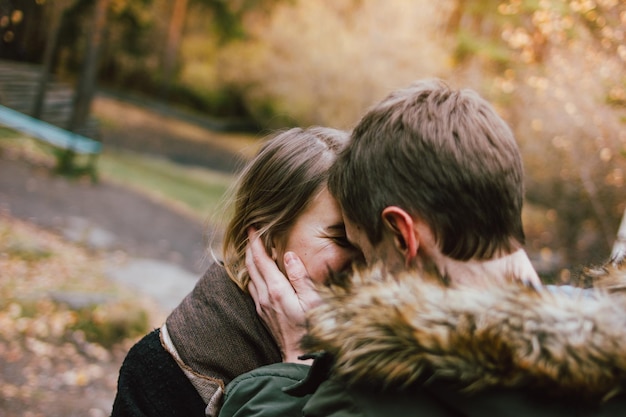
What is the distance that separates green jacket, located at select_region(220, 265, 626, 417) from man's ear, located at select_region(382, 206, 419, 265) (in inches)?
5.3

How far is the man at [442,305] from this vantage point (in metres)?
1.28

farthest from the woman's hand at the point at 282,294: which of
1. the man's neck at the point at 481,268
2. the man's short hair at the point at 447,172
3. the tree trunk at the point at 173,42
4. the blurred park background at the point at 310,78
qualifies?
the tree trunk at the point at 173,42

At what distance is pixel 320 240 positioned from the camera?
2279 mm

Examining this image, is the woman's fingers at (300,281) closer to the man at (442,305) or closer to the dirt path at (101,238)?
the man at (442,305)

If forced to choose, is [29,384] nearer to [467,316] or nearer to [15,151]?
[467,316]

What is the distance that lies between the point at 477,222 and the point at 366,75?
1698cm

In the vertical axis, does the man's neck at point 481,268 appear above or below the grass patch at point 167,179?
above

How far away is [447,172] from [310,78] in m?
18.3

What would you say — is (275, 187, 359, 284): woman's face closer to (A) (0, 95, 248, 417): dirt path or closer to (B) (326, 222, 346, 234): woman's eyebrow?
(B) (326, 222, 346, 234): woman's eyebrow

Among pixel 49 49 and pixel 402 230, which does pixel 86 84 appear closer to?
pixel 49 49

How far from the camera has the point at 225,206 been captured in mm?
2664

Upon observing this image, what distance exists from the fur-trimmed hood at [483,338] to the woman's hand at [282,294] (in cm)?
62

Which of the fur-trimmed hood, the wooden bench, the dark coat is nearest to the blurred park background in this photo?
the wooden bench

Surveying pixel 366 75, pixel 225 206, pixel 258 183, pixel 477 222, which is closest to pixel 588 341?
pixel 477 222
